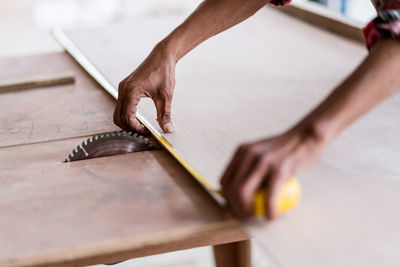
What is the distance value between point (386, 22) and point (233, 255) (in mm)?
822

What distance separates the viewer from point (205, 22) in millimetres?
1466

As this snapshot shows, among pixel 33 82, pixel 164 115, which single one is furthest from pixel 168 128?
pixel 33 82

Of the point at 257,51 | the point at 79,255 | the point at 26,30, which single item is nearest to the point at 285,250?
the point at 79,255

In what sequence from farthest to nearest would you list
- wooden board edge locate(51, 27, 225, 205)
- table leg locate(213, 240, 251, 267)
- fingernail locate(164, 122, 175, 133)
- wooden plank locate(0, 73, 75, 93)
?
1. wooden plank locate(0, 73, 75, 93)
2. table leg locate(213, 240, 251, 267)
3. fingernail locate(164, 122, 175, 133)
4. wooden board edge locate(51, 27, 225, 205)

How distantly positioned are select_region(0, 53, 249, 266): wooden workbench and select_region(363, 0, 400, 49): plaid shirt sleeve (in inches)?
16.5

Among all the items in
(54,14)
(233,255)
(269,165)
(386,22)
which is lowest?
(54,14)

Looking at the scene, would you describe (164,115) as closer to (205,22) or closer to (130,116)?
(130,116)

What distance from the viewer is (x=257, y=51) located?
204 centimetres

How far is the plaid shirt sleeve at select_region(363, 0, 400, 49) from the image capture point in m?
0.98

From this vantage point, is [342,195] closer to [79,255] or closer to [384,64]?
[384,64]

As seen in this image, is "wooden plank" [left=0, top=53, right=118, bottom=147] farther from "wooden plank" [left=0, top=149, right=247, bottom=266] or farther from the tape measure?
the tape measure

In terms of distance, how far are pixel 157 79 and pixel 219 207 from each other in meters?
0.49

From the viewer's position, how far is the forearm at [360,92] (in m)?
0.92

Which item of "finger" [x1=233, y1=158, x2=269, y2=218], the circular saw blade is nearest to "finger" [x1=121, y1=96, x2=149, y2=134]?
the circular saw blade
